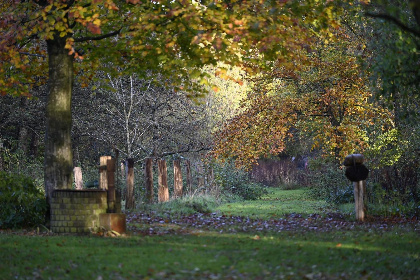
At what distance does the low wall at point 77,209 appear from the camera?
1192cm

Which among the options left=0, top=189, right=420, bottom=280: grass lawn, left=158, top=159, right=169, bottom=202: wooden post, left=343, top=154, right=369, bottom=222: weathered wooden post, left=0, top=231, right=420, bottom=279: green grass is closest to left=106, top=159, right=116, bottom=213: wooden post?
left=0, top=189, right=420, bottom=280: grass lawn

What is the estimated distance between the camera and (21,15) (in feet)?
43.7

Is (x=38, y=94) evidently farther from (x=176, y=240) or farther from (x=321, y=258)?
(x=321, y=258)

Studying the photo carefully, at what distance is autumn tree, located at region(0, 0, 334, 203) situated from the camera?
480 inches

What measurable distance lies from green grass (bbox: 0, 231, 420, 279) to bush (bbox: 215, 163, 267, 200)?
575 inches

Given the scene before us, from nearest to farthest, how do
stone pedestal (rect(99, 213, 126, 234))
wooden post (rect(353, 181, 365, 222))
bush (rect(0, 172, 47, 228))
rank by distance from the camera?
stone pedestal (rect(99, 213, 126, 234)) → bush (rect(0, 172, 47, 228)) → wooden post (rect(353, 181, 365, 222))

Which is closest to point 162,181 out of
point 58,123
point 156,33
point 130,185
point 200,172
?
point 130,185

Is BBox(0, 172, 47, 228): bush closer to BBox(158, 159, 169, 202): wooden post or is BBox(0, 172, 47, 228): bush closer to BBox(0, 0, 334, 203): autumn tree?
BBox(0, 0, 334, 203): autumn tree

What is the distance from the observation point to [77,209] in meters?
11.9

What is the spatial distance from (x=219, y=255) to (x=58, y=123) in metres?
6.21

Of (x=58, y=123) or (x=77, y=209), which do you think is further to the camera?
(x=58, y=123)

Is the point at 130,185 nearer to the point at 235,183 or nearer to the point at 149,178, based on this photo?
the point at 149,178

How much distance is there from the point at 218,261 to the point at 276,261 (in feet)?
2.85

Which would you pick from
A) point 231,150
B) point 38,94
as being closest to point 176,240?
point 231,150
